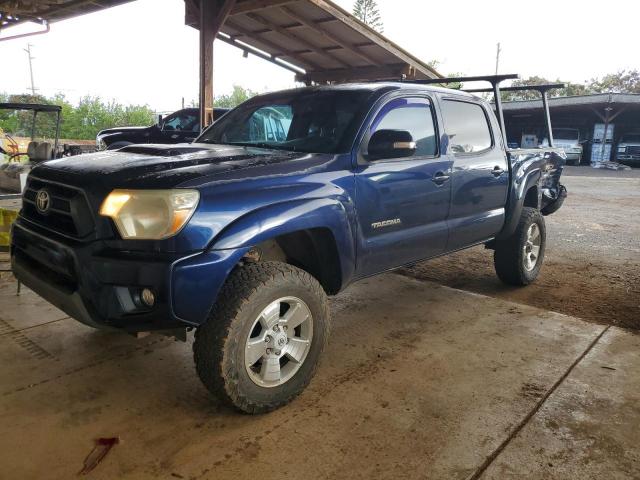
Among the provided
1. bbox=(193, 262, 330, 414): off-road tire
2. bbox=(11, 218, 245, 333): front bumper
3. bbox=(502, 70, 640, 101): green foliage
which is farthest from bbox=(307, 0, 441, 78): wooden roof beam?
bbox=(502, 70, 640, 101): green foliage

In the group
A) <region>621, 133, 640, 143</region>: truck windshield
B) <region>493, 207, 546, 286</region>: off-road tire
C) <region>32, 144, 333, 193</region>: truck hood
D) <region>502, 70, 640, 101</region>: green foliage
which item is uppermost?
<region>502, 70, 640, 101</region>: green foliage

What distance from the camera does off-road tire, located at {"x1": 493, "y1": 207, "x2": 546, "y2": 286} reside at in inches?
186

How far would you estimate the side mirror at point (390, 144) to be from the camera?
304 cm

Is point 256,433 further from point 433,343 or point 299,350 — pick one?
point 433,343

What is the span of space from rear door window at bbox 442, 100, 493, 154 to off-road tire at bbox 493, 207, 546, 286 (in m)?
0.93

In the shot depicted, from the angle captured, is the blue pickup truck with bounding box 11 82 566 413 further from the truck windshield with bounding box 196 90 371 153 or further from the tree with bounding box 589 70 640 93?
the tree with bounding box 589 70 640 93

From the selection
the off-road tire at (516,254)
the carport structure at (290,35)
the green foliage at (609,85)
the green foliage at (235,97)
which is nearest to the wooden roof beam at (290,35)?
the carport structure at (290,35)

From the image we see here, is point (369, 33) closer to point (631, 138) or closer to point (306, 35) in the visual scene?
point (306, 35)

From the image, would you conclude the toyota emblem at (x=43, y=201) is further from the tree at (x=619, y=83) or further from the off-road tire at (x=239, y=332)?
the tree at (x=619, y=83)

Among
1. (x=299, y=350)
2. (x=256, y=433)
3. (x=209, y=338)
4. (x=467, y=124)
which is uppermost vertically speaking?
(x=467, y=124)

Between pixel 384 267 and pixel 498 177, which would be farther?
pixel 498 177

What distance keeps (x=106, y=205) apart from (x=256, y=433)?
1.33 meters

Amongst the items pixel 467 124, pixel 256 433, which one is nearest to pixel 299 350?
pixel 256 433

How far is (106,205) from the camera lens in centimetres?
234
